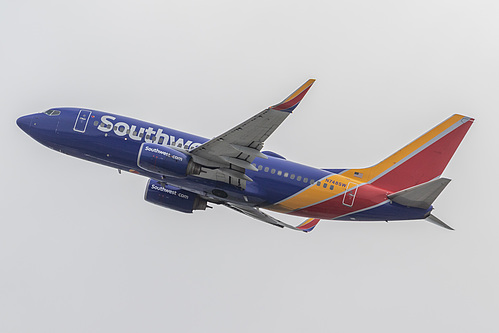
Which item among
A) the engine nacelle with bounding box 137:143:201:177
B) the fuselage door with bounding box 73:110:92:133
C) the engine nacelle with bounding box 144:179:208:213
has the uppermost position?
the fuselage door with bounding box 73:110:92:133

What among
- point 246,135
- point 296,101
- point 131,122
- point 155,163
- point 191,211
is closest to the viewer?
point 296,101

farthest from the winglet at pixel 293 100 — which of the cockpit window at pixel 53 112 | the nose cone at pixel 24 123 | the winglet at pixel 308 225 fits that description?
the nose cone at pixel 24 123

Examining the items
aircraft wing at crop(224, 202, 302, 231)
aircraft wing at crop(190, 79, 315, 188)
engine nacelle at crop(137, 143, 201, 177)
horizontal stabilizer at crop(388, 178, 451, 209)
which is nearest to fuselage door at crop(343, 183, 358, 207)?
horizontal stabilizer at crop(388, 178, 451, 209)

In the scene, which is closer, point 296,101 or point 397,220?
point 296,101

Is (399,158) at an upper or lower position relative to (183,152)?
upper

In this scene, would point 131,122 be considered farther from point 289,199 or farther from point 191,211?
point 289,199

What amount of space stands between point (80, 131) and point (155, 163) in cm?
688

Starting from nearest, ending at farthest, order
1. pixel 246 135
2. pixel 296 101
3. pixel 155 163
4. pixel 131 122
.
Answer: pixel 296 101 → pixel 246 135 → pixel 155 163 → pixel 131 122

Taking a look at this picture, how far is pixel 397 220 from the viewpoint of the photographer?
46.5 metres

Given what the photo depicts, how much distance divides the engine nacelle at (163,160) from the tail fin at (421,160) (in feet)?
35.4

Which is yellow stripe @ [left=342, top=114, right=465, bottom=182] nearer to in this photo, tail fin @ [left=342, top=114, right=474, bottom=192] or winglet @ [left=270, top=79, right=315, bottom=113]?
tail fin @ [left=342, top=114, right=474, bottom=192]

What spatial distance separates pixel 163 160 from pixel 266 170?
6645 millimetres

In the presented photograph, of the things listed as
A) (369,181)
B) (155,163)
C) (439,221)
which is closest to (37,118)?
(155,163)

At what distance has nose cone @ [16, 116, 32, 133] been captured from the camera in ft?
168
